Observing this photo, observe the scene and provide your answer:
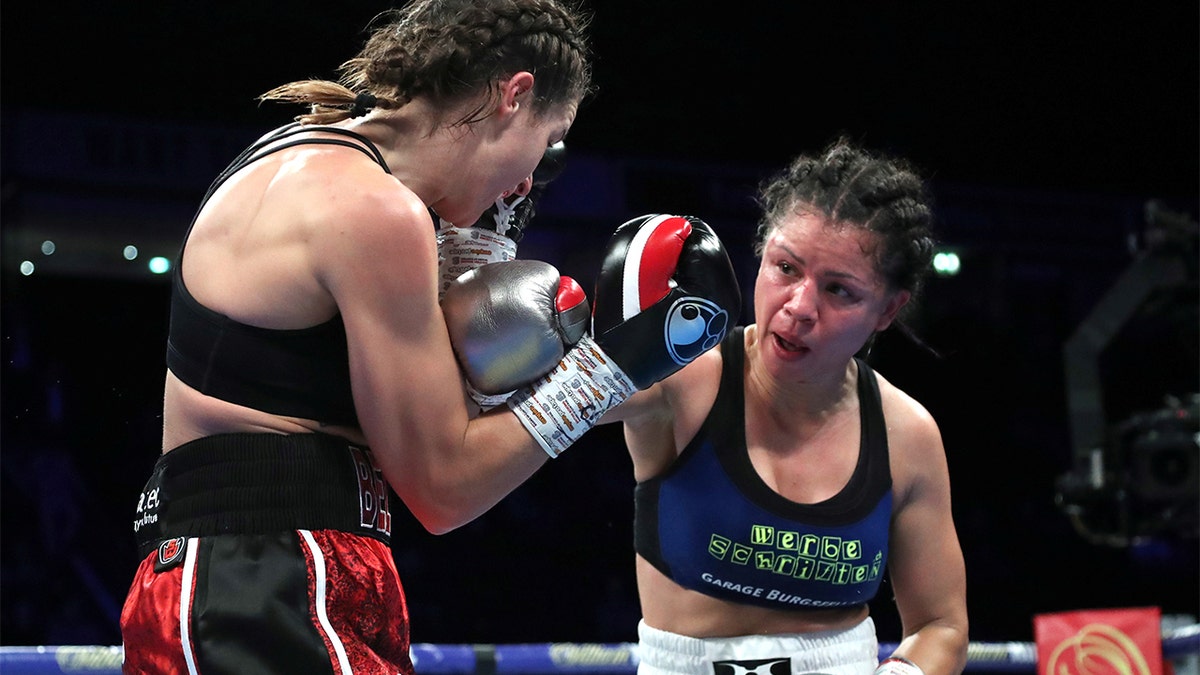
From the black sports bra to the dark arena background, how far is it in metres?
3.46

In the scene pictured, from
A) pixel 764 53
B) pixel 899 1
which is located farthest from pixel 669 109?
pixel 899 1

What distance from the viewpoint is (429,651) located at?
2.37m

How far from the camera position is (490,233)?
1.67 meters

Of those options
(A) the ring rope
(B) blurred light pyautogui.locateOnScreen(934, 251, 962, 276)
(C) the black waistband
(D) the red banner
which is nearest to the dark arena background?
(B) blurred light pyautogui.locateOnScreen(934, 251, 962, 276)

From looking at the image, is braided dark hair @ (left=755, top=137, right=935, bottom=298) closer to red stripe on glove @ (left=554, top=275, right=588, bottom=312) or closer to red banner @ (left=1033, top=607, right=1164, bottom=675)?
red stripe on glove @ (left=554, top=275, right=588, bottom=312)

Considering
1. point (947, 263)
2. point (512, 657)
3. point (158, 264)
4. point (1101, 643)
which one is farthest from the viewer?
point (947, 263)

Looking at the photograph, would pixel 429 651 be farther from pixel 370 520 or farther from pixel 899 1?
pixel 899 1

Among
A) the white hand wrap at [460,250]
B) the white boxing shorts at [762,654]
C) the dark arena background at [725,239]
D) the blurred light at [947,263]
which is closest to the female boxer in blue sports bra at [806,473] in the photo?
the white boxing shorts at [762,654]

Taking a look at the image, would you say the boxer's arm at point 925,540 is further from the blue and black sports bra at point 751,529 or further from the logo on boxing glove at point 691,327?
the logo on boxing glove at point 691,327

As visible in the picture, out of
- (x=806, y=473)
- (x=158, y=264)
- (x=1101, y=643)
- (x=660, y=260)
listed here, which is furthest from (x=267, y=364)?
(x=158, y=264)

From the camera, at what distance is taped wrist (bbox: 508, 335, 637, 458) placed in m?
1.40

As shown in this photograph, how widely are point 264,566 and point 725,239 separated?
5.29 metres

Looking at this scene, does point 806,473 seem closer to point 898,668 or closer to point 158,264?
point 898,668

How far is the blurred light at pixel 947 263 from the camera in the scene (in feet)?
23.1
